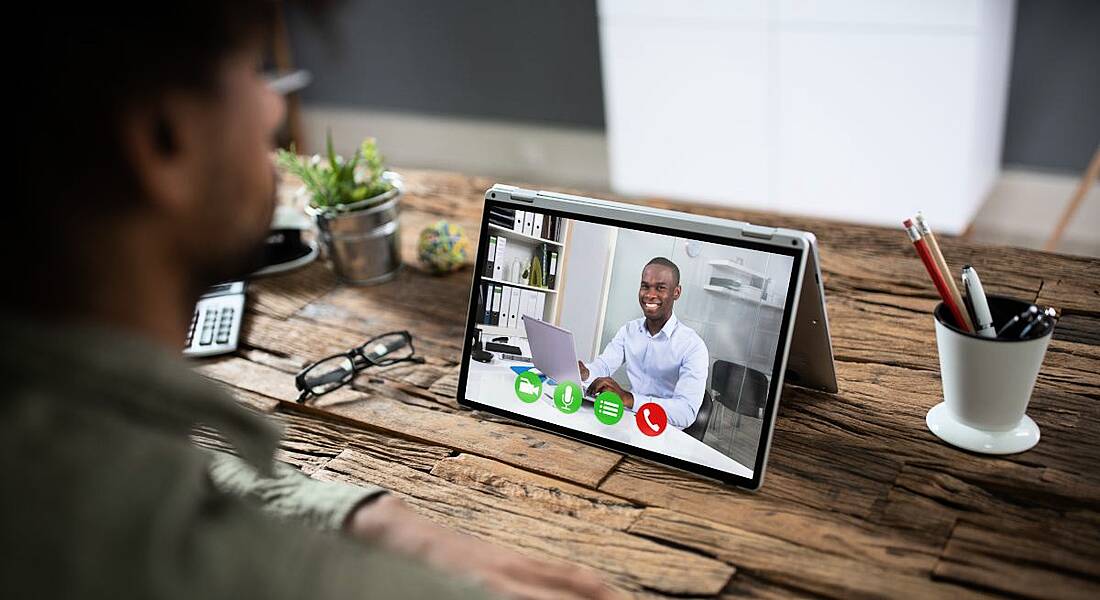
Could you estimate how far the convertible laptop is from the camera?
1036 mm

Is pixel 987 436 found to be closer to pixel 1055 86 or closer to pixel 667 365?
pixel 667 365

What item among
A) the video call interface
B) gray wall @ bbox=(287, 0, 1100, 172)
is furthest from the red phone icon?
gray wall @ bbox=(287, 0, 1100, 172)

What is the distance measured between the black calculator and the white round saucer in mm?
992

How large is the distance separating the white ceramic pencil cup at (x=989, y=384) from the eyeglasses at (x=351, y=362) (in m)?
0.70

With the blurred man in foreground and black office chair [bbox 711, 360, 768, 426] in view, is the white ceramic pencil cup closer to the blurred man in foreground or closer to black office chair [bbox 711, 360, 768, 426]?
black office chair [bbox 711, 360, 768, 426]

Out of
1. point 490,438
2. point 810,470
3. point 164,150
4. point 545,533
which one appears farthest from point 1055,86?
point 164,150

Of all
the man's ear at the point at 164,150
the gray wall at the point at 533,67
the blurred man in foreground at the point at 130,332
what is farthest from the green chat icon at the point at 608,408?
the gray wall at the point at 533,67

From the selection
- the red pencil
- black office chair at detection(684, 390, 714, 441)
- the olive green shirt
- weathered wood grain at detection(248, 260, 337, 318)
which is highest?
the red pencil

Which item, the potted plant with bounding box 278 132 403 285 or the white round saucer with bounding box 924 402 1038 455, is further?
the potted plant with bounding box 278 132 403 285

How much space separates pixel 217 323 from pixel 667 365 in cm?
77

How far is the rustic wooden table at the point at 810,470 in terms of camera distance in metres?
0.90

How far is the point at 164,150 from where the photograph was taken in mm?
622

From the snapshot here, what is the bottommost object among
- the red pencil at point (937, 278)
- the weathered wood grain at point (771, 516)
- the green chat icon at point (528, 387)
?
the weathered wood grain at point (771, 516)

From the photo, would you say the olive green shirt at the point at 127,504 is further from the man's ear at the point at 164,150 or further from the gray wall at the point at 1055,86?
the gray wall at the point at 1055,86
